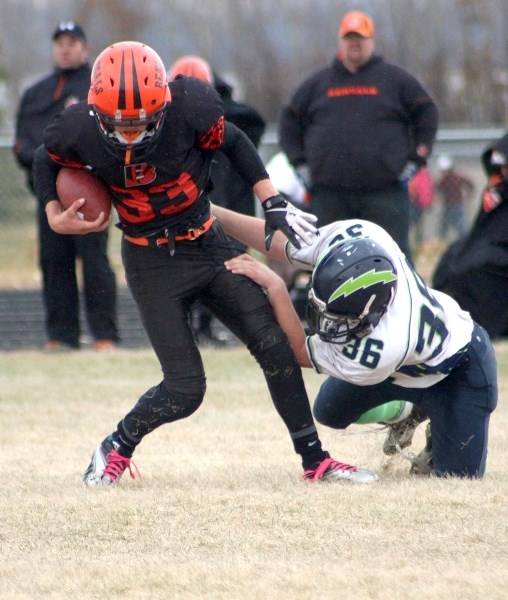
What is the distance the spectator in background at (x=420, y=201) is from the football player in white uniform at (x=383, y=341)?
24.0 ft

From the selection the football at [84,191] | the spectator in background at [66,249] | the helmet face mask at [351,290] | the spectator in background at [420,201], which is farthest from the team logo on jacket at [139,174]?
the spectator in background at [420,201]

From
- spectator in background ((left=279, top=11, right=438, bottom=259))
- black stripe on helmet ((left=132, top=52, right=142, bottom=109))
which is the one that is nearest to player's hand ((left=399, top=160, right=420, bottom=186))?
spectator in background ((left=279, top=11, right=438, bottom=259))

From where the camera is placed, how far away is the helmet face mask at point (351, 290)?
4.17m

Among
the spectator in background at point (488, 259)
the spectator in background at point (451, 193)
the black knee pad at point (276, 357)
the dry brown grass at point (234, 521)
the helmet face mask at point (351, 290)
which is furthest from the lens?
the spectator in background at point (451, 193)

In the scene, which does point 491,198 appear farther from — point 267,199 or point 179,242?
point 179,242

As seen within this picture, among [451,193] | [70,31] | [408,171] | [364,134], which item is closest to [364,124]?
[364,134]

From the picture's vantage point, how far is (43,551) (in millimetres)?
3736

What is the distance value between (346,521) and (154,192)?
1.50 meters

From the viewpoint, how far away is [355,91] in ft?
25.6

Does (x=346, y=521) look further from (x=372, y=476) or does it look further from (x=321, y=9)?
(x=321, y=9)

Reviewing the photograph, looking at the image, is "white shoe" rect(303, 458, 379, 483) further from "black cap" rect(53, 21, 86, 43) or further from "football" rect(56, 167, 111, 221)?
"black cap" rect(53, 21, 86, 43)

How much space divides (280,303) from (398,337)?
1.98ft

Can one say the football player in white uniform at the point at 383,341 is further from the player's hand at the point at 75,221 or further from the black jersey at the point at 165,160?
the player's hand at the point at 75,221

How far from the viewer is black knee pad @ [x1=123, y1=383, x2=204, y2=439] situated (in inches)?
182
